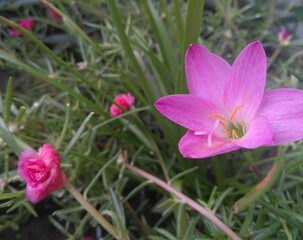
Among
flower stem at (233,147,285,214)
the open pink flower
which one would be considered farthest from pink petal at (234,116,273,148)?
flower stem at (233,147,285,214)

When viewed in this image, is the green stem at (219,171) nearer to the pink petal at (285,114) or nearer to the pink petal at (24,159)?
the pink petal at (285,114)

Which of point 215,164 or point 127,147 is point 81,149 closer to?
point 127,147

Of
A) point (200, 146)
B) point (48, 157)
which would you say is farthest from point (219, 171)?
point (48, 157)

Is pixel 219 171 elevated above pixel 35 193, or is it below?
below

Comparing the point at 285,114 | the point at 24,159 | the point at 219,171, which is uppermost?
the point at 24,159

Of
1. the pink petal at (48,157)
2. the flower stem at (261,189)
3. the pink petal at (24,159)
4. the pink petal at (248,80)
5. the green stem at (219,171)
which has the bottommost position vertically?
the green stem at (219,171)

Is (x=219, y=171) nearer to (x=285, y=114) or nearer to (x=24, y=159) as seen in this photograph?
(x=285, y=114)

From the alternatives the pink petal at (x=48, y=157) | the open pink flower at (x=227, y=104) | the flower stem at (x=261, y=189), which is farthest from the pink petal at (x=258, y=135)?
the pink petal at (x=48, y=157)
